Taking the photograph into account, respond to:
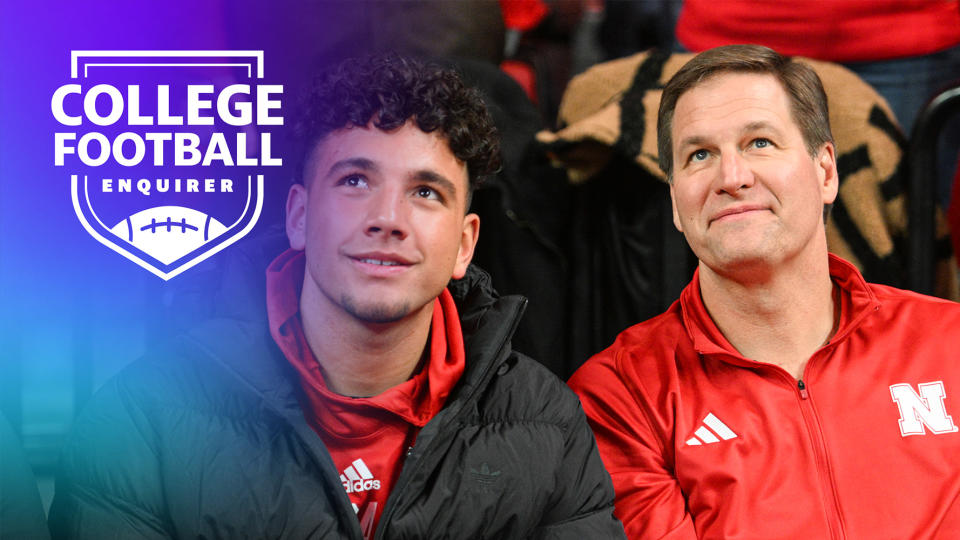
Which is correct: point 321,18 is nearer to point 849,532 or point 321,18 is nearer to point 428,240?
point 428,240

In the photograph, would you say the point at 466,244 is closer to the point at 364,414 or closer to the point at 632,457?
the point at 364,414

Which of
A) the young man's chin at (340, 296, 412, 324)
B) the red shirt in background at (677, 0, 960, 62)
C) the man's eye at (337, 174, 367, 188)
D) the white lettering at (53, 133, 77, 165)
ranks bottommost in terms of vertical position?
the young man's chin at (340, 296, 412, 324)

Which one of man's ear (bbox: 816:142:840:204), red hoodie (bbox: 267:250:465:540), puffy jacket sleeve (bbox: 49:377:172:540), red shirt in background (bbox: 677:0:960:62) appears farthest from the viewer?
red shirt in background (bbox: 677:0:960:62)

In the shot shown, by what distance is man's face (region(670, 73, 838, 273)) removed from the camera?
4.11 ft

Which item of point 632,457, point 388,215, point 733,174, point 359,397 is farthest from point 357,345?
point 733,174

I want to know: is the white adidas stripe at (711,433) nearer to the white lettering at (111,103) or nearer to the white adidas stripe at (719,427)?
the white adidas stripe at (719,427)

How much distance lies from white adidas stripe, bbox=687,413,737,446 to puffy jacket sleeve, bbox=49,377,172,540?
25.2 inches

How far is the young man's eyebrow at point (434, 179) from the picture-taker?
3.61ft

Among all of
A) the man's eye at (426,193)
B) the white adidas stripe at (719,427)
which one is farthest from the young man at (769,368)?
the man's eye at (426,193)

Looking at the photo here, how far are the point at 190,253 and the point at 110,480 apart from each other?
0.30 meters

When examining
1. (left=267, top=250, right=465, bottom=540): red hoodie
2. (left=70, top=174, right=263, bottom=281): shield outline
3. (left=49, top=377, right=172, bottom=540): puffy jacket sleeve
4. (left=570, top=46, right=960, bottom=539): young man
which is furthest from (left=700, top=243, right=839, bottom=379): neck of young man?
(left=49, top=377, right=172, bottom=540): puffy jacket sleeve

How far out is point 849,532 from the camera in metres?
1.18

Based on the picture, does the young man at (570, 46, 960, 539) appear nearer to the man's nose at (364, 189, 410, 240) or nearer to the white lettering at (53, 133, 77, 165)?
the man's nose at (364, 189, 410, 240)

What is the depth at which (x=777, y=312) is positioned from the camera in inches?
51.7
